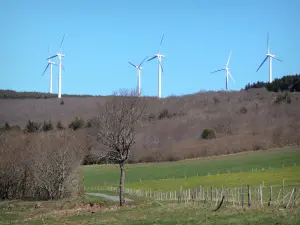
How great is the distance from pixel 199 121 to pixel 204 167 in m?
73.4

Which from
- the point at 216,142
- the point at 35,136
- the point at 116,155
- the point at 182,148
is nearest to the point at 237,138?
the point at 216,142

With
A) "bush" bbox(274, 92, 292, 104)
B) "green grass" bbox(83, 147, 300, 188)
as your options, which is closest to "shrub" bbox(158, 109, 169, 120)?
"bush" bbox(274, 92, 292, 104)

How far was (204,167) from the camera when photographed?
93.0 meters

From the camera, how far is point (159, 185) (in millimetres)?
72875

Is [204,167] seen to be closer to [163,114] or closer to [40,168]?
[40,168]

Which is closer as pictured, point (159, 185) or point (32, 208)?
point (32, 208)

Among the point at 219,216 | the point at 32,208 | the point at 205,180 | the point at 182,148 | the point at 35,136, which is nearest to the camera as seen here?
the point at 219,216

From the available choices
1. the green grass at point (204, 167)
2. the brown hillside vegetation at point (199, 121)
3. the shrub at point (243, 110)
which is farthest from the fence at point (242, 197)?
the shrub at point (243, 110)

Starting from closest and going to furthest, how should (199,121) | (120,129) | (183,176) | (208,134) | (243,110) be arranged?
(120,129)
(183,176)
(208,134)
(199,121)
(243,110)

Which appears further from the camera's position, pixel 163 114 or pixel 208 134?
pixel 163 114

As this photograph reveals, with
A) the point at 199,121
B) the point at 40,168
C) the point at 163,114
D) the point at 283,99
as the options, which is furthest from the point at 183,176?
the point at 283,99

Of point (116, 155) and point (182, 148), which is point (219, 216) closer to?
point (116, 155)

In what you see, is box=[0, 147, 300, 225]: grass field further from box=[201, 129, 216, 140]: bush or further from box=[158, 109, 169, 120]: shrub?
box=[158, 109, 169, 120]: shrub

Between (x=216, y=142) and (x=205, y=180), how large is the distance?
50.0 meters
